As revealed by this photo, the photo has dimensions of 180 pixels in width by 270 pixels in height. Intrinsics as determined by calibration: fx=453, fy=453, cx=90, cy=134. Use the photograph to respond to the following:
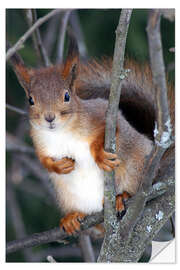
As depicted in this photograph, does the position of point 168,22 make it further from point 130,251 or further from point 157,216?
point 130,251

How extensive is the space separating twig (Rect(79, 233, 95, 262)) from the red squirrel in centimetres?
27

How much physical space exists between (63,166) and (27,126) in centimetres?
44

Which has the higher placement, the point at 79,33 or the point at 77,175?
the point at 79,33

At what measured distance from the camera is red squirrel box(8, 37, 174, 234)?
1831mm

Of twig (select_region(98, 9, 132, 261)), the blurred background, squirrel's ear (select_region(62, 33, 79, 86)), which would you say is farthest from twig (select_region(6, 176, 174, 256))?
squirrel's ear (select_region(62, 33, 79, 86))

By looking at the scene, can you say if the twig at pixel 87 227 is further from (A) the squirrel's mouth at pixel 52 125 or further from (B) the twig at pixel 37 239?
(A) the squirrel's mouth at pixel 52 125

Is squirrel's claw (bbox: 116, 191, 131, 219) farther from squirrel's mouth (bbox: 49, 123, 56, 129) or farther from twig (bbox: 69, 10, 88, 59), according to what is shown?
twig (bbox: 69, 10, 88, 59)

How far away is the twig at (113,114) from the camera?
158 centimetres

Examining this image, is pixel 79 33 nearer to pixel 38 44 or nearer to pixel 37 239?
pixel 38 44

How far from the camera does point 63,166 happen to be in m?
1.94

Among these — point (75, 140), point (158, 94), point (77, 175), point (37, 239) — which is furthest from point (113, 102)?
point (37, 239)
